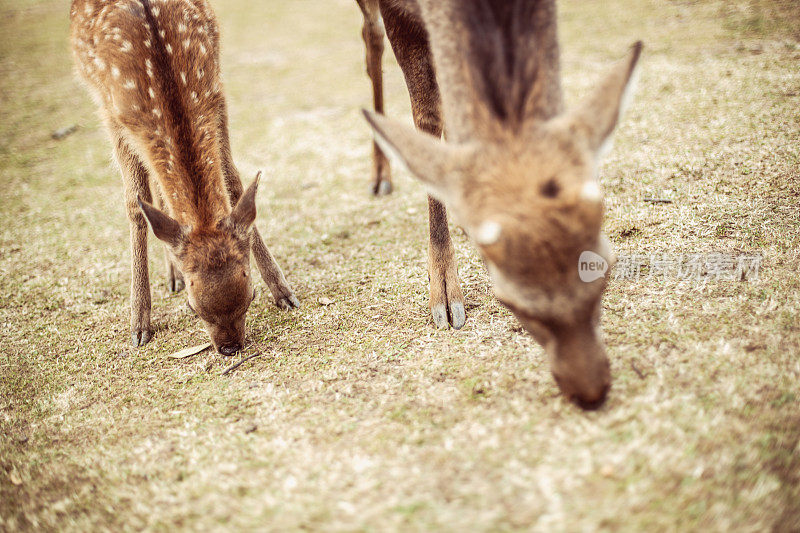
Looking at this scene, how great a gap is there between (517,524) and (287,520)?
0.92 m

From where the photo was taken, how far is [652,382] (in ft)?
8.59

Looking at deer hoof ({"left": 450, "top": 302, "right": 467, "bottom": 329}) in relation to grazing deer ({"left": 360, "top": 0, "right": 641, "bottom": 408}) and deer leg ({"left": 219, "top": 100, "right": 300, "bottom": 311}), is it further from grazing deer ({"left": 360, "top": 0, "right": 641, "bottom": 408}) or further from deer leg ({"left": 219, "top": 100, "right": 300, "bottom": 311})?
deer leg ({"left": 219, "top": 100, "right": 300, "bottom": 311})

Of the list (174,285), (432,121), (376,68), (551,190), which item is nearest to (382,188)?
(376,68)

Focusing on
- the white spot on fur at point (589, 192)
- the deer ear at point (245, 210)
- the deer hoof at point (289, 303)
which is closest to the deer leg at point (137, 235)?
the deer hoof at point (289, 303)

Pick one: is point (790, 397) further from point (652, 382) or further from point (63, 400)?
point (63, 400)

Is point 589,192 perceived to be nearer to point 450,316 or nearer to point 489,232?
point 489,232

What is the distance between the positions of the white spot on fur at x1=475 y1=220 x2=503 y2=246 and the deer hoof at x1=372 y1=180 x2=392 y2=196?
3.46 meters

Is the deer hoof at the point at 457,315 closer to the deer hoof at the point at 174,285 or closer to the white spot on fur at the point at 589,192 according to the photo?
the white spot on fur at the point at 589,192

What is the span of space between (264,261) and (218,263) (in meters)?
0.94

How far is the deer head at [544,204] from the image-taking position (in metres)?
2.14

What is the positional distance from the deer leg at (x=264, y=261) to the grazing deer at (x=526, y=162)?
194 centimetres

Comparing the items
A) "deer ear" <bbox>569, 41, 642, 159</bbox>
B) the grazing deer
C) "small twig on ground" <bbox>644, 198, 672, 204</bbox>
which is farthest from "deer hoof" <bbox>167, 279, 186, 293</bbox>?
"small twig on ground" <bbox>644, 198, 672, 204</bbox>

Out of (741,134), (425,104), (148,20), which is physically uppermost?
(148,20)

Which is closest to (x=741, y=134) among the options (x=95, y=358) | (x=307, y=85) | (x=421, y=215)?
(x=421, y=215)
